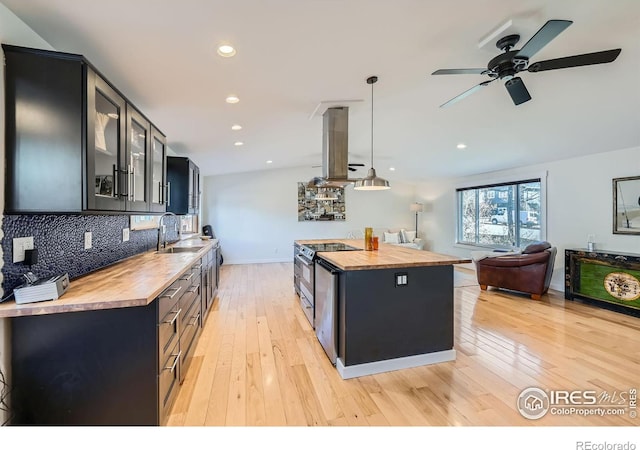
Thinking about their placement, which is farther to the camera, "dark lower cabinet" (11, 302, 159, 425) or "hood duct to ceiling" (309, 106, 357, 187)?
"hood duct to ceiling" (309, 106, 357, 187)

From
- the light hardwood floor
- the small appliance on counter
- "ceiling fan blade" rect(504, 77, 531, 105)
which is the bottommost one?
the light hardwood floor

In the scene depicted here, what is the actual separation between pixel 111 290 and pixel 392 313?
6.45 feet

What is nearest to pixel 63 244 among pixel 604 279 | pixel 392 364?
pixel 392 364

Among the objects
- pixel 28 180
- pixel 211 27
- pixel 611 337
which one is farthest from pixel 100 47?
pixel 611 337

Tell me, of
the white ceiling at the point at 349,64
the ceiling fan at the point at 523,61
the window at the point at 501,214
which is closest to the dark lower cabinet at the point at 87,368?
the white ceiling at the point at 349,64

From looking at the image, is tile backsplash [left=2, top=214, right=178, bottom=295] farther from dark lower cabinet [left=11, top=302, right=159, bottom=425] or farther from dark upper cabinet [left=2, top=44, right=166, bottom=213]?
dark lower cabinet [left=11, top=302, right=159, bottom=425]

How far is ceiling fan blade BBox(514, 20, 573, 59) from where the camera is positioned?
1.57m

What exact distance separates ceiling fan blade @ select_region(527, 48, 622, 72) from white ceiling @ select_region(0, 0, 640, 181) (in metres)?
0.27

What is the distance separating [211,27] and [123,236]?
200 cm

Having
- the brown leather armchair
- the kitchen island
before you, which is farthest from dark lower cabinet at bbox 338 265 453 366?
the brown leather armchair

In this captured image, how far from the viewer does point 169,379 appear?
189 centimetres

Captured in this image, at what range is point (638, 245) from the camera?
3.94 m

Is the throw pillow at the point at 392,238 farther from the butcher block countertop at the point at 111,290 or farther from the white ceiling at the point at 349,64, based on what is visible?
the butcher block countertop at the point at 111,290

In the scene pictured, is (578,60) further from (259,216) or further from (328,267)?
(259,216)
